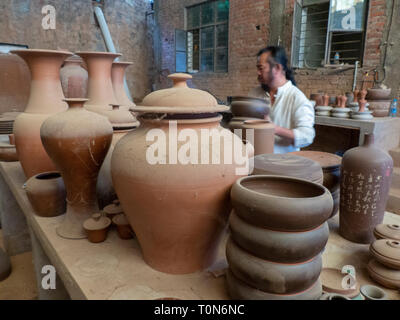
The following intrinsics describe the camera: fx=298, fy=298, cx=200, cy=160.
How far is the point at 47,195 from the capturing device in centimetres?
162

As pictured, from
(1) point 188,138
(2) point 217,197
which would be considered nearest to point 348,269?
(2) point 217,197

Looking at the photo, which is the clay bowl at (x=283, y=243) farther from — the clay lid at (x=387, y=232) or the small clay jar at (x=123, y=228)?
the small clay jar at (x=123, y=228)

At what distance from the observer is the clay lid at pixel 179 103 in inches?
41.6

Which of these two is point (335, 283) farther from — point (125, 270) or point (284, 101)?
point (284, 101)

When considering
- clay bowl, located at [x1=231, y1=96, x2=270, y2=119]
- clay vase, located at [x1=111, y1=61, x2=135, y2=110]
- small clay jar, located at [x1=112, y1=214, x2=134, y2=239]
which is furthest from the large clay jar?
clay vase, located at [x1=111, y1=61, x2=135, y2=110]

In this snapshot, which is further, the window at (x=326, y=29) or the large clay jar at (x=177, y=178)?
the window at (x=326, y=29)

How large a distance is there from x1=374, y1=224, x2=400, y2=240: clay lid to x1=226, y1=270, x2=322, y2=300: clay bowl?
1.56 feet

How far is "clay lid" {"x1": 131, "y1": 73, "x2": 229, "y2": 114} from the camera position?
1056mm

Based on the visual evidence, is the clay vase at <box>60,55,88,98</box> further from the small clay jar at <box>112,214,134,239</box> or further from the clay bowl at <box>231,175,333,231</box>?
the clay bowl at <box>231,175,333,231</box>

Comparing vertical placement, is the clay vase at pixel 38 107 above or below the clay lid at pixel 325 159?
above

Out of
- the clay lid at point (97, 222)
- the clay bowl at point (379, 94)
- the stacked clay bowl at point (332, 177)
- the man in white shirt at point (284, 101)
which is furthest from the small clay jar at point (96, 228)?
the clay bowl at point (379, 94)

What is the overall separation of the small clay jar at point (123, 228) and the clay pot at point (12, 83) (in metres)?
3.64

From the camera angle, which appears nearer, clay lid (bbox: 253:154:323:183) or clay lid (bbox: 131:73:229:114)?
clay lid (bbox: 131:73:229:114)
